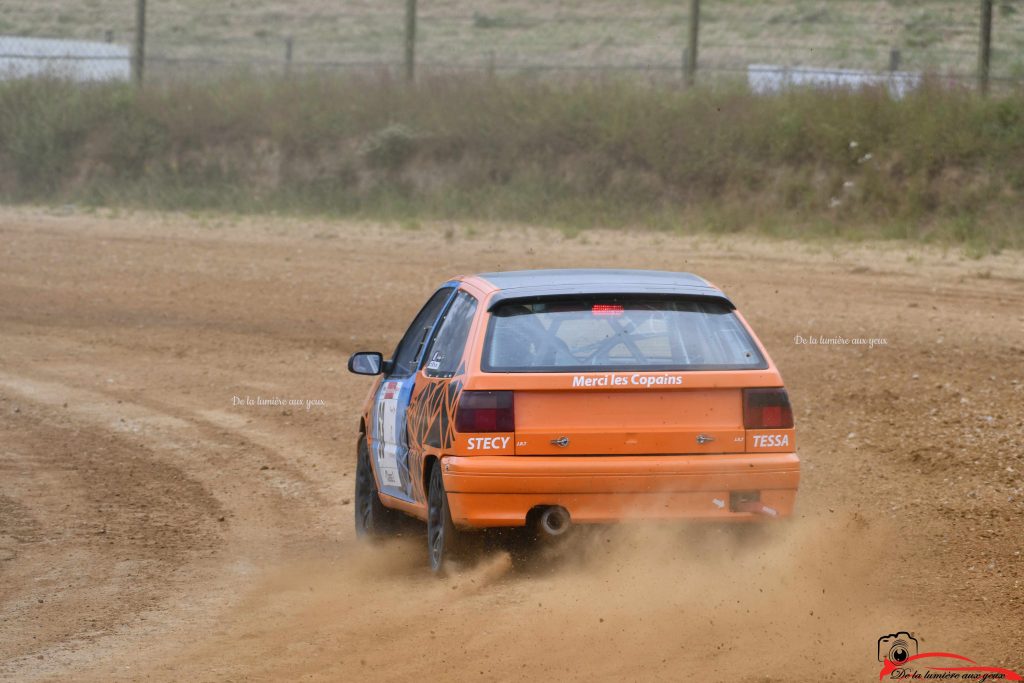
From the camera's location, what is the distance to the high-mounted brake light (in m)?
7.04

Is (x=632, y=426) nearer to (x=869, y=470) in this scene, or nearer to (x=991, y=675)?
(x=991, y=675)

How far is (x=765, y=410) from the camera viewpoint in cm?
680

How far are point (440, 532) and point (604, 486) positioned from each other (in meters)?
0.87

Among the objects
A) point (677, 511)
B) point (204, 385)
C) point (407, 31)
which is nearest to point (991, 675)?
point (677, 511)

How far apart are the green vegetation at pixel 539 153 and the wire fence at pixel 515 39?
1.22m

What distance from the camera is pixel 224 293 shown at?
18.9m

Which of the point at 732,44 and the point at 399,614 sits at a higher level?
the point at 732,44

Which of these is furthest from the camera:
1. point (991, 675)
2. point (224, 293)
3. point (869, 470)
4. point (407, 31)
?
point (407, 31)

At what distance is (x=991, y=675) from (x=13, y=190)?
88.3 feet

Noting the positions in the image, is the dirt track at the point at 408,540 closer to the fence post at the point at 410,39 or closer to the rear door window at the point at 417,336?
the rear door window at the point at 417,336

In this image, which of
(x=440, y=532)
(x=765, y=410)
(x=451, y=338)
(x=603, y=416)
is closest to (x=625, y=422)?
(x=603, y=416)

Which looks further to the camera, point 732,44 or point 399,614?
point 732,44

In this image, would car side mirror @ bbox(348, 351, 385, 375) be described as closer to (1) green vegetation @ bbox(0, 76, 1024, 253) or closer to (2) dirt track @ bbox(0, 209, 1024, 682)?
(2) dirt track @ bbox(0, 209, 1024, 682)

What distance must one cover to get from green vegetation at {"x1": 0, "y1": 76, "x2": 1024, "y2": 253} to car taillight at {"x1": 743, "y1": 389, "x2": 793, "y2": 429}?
1329 cm
